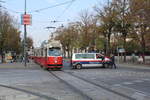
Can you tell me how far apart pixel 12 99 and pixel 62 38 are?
73.7m

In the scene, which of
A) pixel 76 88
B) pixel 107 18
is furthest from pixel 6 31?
pixel 76 88

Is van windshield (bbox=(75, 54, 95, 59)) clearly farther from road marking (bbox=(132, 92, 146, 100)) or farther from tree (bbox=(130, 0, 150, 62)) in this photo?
road marking (bbox=(132, 92, 146, 100))

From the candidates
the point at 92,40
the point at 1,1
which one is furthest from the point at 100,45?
the point at 1,1

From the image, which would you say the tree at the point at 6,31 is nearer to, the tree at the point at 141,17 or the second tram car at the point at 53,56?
the second tram car at the point at 53,56

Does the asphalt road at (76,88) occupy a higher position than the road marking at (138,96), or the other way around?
the asphalt road at (76,88)

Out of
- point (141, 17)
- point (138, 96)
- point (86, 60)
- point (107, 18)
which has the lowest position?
point (138, 96)

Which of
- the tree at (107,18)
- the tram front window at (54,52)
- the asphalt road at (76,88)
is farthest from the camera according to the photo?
the tree at (107,18)

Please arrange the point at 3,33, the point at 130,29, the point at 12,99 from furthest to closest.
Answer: the point at 3,33
the point at 130,29
the point at 12,99

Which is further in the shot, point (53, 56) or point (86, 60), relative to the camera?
Result: point (86, 60)

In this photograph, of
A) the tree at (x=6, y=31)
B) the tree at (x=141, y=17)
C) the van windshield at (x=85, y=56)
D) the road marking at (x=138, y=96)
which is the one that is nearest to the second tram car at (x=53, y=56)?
the van windshield at (x=85, y=56)

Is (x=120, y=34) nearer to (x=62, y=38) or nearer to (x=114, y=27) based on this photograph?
(x=114, y=27)

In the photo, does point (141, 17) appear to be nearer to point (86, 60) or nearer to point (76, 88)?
point (86, 60)

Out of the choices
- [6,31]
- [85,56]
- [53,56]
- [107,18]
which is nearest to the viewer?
[53,56]

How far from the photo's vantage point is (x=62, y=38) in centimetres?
8362
